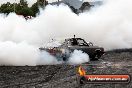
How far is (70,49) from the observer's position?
2156 cm

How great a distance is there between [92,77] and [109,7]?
2132cm

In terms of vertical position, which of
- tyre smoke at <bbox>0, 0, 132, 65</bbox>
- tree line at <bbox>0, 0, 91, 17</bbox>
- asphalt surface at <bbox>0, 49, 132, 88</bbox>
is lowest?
asphalt surface at <bbox>0, 49, 132, 88</bbox>

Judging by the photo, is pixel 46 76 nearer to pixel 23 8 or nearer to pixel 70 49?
pixel 70 49

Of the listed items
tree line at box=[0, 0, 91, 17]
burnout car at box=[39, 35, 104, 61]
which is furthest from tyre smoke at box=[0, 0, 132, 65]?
tree line at box=[0, 0, 91, 17]

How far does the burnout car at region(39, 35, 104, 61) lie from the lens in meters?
21.2

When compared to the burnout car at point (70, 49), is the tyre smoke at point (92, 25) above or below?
above

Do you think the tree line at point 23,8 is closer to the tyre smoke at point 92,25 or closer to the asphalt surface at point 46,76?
the tyre smoke at point 92,25

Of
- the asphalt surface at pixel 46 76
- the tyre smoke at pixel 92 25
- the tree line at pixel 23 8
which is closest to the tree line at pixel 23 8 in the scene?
the tree line at pixel 23 8

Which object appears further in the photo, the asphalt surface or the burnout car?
the burnout car

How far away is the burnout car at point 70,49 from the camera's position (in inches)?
835

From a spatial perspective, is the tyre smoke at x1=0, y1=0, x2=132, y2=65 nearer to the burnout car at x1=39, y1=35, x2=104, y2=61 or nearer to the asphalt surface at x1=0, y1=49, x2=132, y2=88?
the burnout car at x1=39, y1=35, x2=104, y2=61

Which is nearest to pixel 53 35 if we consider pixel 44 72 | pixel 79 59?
pixel 79 59

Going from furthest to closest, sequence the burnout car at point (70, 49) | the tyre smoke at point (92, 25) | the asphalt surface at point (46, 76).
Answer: the tyre smoke at point (92, 25) → the burnout car at point (70, 49) → the asphalt surface at point (46, 76)

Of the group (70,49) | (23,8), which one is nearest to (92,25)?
(70,49)
